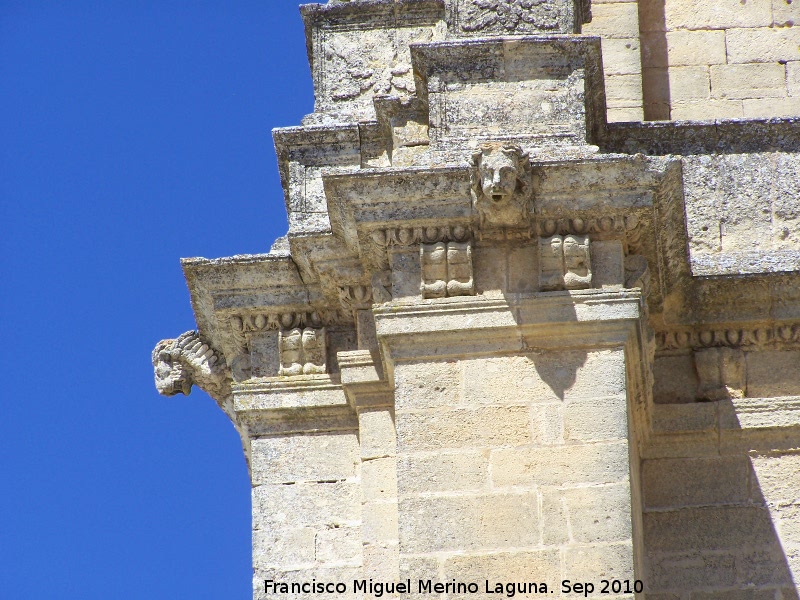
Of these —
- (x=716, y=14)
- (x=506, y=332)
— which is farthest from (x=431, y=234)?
(x=716, y=14)

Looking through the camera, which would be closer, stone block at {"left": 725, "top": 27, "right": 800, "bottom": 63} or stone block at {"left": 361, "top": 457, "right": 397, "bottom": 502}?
stone block at {"left": 361, "top": 457, "right": 397, "bottom": 502}

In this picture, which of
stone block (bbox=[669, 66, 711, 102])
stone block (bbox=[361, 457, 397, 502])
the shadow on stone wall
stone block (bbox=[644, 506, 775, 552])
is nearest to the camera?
stone block (bbox=[361, 457, 397, 502])

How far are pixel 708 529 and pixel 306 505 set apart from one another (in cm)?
204

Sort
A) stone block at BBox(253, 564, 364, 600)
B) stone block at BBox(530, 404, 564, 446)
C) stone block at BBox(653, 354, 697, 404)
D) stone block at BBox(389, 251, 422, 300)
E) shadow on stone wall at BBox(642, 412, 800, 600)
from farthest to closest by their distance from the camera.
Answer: stone block at BBox(653, 354, 697, 404) → shadow on stone wall at BBox(642, 412, 800, 600) → stone block at BBox(253, 564, 364, 600) → stone block at BBox(389, 251, 422, 300) → stone block at BBox(530, 404, 564, 446)

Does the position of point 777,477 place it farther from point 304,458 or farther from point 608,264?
point 304,458

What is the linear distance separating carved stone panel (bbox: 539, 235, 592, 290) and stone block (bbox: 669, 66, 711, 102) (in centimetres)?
288

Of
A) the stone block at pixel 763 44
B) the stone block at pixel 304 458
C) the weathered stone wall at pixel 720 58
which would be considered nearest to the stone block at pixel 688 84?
the weathered stone wall at pixel 720 58

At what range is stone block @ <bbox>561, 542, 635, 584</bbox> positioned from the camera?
834cm

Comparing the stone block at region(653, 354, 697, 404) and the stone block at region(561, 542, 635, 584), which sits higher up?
the stone block at region(653, 354, 697, 404)

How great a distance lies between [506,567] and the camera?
8383 mm

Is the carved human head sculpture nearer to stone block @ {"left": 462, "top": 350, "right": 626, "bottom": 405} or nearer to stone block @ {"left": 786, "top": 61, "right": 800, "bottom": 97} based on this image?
stone block @ {"left": 462, "top": 350, "right": 626, "bottom": 405}

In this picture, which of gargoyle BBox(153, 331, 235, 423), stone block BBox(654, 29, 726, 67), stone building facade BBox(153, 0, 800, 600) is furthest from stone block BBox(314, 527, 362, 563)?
stone block BBox(654, 29, 726, 67)

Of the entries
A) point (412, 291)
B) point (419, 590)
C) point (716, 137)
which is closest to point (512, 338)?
point (412, 291)

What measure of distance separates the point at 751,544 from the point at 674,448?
25.2 inches
